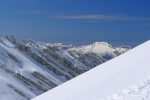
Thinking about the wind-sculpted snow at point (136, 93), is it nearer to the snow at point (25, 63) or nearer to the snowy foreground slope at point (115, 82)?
the snowy foreground slope at point (115, 82)

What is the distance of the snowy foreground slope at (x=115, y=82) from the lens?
42.9 feet

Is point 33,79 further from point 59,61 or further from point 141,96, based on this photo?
point 141,96

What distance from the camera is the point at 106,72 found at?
57.1 feet

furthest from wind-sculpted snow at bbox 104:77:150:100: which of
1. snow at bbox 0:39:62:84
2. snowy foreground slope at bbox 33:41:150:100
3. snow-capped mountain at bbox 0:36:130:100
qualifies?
snow at bbox 0:39:62:84

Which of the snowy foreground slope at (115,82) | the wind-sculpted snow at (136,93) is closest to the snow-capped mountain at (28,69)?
the snowy foreground slope at (115,82)

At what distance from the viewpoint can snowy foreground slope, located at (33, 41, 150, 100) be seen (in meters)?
13.1

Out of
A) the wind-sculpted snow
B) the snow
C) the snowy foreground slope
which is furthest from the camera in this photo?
the snow

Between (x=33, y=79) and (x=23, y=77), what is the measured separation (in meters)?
6.45

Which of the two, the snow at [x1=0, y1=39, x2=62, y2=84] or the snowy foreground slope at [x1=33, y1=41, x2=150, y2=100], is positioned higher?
the snow at [x1=0, y1=39, x2=62, y2=84]

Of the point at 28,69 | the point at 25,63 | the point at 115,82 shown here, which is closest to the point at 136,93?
the point at 115,82

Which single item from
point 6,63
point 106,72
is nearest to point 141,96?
point 106,72

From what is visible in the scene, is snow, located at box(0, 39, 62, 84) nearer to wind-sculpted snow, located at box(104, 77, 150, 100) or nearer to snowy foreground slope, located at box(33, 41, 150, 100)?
snowy foreground slope, located at box(33, 41, 150, 100)

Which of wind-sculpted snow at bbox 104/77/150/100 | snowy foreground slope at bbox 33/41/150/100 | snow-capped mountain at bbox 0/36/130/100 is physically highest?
snow-capped mountain at bbox 0/36/130/100

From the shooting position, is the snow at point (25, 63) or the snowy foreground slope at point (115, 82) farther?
the snow at point (25, 63)
